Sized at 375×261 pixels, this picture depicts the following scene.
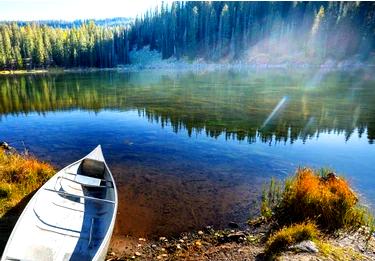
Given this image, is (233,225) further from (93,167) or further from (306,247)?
(93,167)

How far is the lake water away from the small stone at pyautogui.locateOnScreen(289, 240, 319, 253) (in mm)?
4023

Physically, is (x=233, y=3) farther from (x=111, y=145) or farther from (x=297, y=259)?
(x=297, y=259)

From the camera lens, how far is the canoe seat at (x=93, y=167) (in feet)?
53.1

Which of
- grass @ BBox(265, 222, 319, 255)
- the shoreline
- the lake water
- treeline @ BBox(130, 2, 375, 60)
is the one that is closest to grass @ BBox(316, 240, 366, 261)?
grass @ BBox(265, 222, 319, 255)

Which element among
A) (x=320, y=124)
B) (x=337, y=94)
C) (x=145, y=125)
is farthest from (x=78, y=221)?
(x=337, y=94)

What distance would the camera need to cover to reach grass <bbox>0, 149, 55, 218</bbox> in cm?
1336

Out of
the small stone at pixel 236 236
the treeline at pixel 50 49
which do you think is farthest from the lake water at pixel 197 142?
the treeline at pixel 50 49

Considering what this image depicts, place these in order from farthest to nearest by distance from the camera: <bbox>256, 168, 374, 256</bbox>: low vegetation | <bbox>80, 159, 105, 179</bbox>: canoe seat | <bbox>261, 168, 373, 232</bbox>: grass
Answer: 1. <bbox>80, 159, 105, 179</bbox>: canoe seat
2. <bbox>261, 168, 373, 232</bbox>: grass
3. <bbox>256, 168, 374, 256</bbox>: low vegetation

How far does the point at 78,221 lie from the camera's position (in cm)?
1144

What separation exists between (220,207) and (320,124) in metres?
22.1

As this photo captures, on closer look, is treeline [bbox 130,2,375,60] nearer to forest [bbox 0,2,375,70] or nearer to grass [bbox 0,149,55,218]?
forest [bbox 0,2,375,70]

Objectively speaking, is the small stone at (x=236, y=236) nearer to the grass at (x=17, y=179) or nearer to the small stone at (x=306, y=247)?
the small stone at (x=306, y=247)

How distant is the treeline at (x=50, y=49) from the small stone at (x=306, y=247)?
441 feet

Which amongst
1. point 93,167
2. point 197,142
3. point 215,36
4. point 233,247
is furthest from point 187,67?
point 233,247
